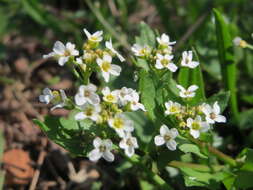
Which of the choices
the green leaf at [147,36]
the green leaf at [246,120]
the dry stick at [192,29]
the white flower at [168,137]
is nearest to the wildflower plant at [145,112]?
the white flower at [168,137]

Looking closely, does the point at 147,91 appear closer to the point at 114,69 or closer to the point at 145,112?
the point at 145,112

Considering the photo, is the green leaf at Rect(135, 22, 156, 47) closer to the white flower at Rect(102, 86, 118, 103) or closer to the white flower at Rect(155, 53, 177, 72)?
the white flower at Rect(155, 53, 177, 72)

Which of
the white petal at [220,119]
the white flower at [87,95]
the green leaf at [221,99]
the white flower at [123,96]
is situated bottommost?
the white petal at [220,119]

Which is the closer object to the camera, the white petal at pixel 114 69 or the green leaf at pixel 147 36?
the white petal at pixel 114 69

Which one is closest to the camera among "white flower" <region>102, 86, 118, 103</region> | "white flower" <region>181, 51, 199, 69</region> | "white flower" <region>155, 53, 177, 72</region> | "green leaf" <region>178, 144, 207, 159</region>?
"white flower" <region>102, 86, 118, 103</region>

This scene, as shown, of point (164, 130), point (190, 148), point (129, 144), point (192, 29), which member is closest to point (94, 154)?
point (129, 144)

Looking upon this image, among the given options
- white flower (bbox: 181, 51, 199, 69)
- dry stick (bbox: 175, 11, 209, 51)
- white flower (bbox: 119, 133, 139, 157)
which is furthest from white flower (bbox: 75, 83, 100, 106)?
dry stick (bbox: 175, 11, 209, 51)

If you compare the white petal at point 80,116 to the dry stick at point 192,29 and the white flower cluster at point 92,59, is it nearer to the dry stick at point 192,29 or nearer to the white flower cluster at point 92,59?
the white flower cluster at point 92,59
